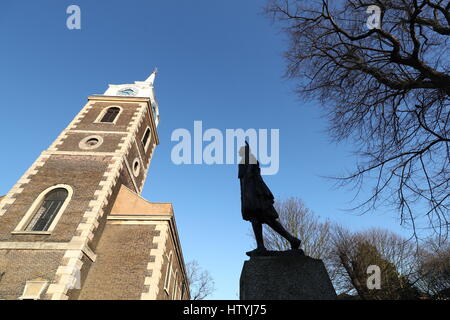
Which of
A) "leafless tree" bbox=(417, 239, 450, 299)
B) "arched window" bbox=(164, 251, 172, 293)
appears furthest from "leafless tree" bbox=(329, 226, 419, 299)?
"arched window" bbox=(164, 251, 172, 293)

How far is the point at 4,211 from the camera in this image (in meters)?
11.2

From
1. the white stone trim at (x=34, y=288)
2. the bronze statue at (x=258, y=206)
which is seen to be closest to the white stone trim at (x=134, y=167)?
the white stone trim at (x=34, y=288)

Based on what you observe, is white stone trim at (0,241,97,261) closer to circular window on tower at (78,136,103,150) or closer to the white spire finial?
circular window on tower at (78,136,103,150)

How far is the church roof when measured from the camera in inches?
514

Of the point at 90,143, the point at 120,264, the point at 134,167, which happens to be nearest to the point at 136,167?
the point at 134,167

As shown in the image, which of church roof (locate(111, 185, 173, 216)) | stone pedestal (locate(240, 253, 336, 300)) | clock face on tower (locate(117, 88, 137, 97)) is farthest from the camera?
clock face on tower (locate(117, 88, 137, 97))

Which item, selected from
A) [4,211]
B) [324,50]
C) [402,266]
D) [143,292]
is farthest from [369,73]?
[402,266]

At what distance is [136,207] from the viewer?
13.3 m

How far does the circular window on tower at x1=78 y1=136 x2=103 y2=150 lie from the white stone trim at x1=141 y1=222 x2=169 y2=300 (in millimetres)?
6733

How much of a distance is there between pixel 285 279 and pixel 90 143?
48.9ft

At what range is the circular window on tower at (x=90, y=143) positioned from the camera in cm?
1483

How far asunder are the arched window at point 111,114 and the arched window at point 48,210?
678cm
